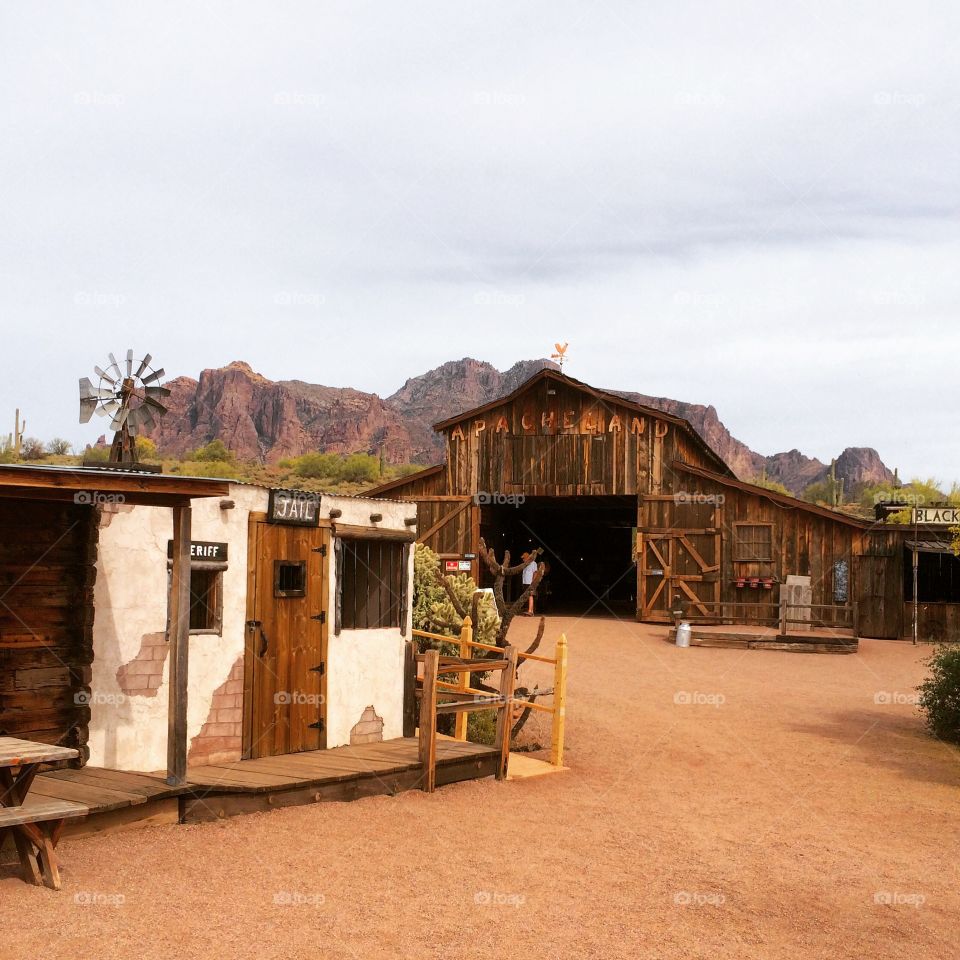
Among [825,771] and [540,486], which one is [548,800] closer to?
[825,771]

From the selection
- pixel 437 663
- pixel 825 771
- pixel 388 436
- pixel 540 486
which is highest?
pixel 388 436

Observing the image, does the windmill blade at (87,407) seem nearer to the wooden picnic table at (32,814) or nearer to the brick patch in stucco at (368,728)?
the brick patch in stucco at (368,728)

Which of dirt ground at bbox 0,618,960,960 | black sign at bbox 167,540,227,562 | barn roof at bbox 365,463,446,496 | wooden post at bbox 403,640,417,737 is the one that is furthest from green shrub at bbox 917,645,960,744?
barn roof at bbox 365,463,446,496

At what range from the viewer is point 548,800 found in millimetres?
10562

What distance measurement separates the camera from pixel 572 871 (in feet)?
26.1

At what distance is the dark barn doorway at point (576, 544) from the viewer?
1299 inches

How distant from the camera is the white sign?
26.2 metres

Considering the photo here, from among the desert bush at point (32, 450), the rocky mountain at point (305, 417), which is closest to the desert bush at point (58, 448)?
the desert bush at point (32, 450)

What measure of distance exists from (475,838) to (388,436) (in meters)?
115

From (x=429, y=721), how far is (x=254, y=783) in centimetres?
212

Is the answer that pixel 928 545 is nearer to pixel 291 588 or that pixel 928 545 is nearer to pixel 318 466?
pixel 291 588

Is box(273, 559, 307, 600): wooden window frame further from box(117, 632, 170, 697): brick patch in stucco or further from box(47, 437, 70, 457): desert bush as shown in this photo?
box(47, 437, 70, 457): desert bush

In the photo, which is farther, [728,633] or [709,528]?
[709,528]

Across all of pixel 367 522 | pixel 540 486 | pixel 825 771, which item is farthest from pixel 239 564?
pixel 540 486
